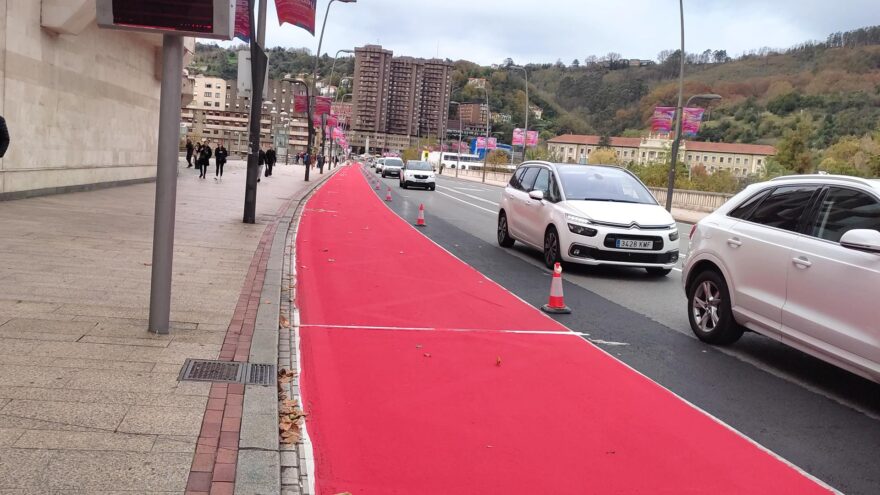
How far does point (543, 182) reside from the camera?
13.1m

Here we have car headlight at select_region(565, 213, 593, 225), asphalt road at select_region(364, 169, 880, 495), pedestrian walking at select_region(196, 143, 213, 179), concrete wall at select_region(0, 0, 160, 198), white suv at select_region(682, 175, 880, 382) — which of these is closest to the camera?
asphalt road at select_region(364, 169, 880, 495)

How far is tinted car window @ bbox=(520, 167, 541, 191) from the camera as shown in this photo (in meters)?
13.7

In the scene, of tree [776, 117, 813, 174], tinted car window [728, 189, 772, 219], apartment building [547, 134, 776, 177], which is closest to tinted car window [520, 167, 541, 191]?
tinted car window [728, 189, 772, 219]

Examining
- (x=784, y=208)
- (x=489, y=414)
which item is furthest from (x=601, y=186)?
(x=489, y=414)

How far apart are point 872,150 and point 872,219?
2497 inches

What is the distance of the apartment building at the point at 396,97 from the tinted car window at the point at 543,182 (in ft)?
476

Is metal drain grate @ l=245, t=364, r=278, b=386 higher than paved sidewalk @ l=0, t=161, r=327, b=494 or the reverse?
the reverse

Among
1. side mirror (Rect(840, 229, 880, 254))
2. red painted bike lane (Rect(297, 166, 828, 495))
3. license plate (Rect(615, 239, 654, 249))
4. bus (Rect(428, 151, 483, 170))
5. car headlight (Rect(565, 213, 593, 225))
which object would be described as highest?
bus (Rect(428, 151, 483, 170))

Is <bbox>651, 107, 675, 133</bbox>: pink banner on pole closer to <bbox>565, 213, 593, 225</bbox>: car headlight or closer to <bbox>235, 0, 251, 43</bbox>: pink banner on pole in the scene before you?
<bbox>235, 0, 251, 43</bbox>: pink banner on pole

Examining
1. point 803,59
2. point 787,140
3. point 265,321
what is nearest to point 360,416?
point 265,321

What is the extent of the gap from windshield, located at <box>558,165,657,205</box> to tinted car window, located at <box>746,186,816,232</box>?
16.9 feet

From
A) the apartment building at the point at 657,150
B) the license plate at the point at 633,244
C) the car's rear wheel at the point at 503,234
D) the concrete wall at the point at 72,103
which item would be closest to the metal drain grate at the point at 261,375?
the license plate at the point at 633,244

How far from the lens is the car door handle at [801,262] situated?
590cm

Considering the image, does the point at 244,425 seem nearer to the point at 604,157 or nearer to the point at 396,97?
the point at 604,157
